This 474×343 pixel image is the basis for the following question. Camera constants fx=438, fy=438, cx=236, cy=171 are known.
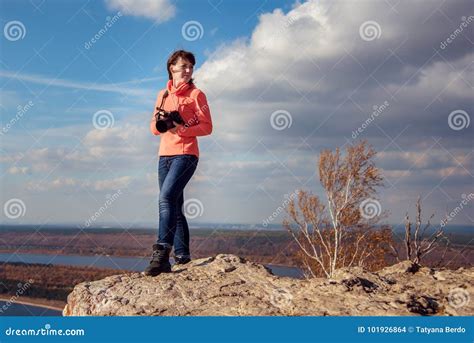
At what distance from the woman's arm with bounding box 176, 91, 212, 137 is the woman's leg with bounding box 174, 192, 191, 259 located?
0.71 m

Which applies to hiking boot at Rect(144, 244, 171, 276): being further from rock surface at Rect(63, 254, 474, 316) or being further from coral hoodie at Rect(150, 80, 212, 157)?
coral hoodie at Rect(150, 80, 212, 157)

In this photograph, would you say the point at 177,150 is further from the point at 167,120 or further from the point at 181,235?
the point at 181,235

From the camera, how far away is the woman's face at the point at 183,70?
4.62m

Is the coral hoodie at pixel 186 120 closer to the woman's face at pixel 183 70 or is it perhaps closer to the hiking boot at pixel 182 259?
the woman's face at pixel 183 70

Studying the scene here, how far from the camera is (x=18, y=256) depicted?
121 ft

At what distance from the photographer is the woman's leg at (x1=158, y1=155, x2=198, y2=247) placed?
443 centimetres

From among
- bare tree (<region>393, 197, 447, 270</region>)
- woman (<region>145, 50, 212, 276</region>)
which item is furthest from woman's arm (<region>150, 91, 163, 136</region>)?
bare tree (<region>393, 197, 447, 270</region>)

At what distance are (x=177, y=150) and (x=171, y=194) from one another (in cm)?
46

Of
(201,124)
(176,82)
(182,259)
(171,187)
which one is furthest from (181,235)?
(176,82)

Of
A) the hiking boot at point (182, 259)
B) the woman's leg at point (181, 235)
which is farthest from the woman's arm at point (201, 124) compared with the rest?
the hiking boot at point (182, 259)

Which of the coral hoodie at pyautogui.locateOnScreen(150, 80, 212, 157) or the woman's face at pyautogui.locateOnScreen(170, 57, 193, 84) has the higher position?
the woman's face at pyautogui.locateOnScreen(170, 57, 193, 84)

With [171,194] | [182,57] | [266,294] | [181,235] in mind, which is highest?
[182,57]

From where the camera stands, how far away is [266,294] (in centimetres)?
385

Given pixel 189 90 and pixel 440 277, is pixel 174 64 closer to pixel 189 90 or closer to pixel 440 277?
pixel 189 90
